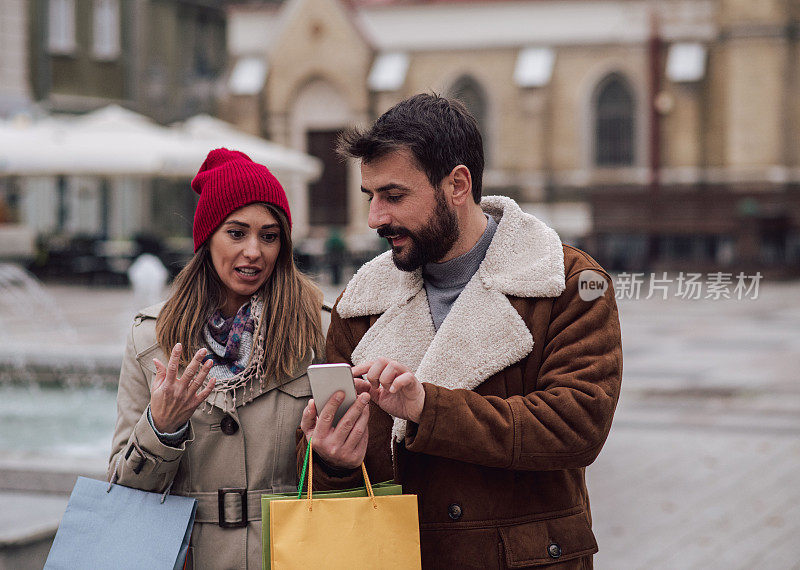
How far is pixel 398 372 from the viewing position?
2398mm

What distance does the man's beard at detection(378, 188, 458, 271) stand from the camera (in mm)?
2605

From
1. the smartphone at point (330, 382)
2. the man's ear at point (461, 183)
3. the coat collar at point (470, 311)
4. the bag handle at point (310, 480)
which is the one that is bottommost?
the bag handle at point (310, 480)

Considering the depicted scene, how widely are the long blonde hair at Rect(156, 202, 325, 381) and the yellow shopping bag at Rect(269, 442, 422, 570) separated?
2.02ft

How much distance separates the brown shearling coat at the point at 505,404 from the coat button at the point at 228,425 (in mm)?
317

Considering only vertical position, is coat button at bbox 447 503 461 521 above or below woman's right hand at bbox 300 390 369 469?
below

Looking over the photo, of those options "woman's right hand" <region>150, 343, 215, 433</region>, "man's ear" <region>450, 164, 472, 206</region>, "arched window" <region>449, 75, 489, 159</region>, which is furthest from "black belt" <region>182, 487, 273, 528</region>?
"arched window" <region>449, 75, 489, 159</region>

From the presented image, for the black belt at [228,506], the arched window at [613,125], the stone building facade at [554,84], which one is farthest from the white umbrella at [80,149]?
the black belt at [228,506]

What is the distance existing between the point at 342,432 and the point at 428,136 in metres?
0.67

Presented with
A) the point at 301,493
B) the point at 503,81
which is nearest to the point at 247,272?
the point at 301,493

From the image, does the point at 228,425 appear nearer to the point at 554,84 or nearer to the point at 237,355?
the point at 237,355

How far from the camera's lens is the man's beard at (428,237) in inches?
103

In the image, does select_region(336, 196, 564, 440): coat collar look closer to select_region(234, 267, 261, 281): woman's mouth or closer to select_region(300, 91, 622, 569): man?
select_region(300, 91, 622, 569): man

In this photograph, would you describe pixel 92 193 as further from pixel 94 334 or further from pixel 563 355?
pixel 563 355

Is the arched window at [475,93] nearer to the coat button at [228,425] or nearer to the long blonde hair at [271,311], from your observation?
the long blonde hair at [271,311]
